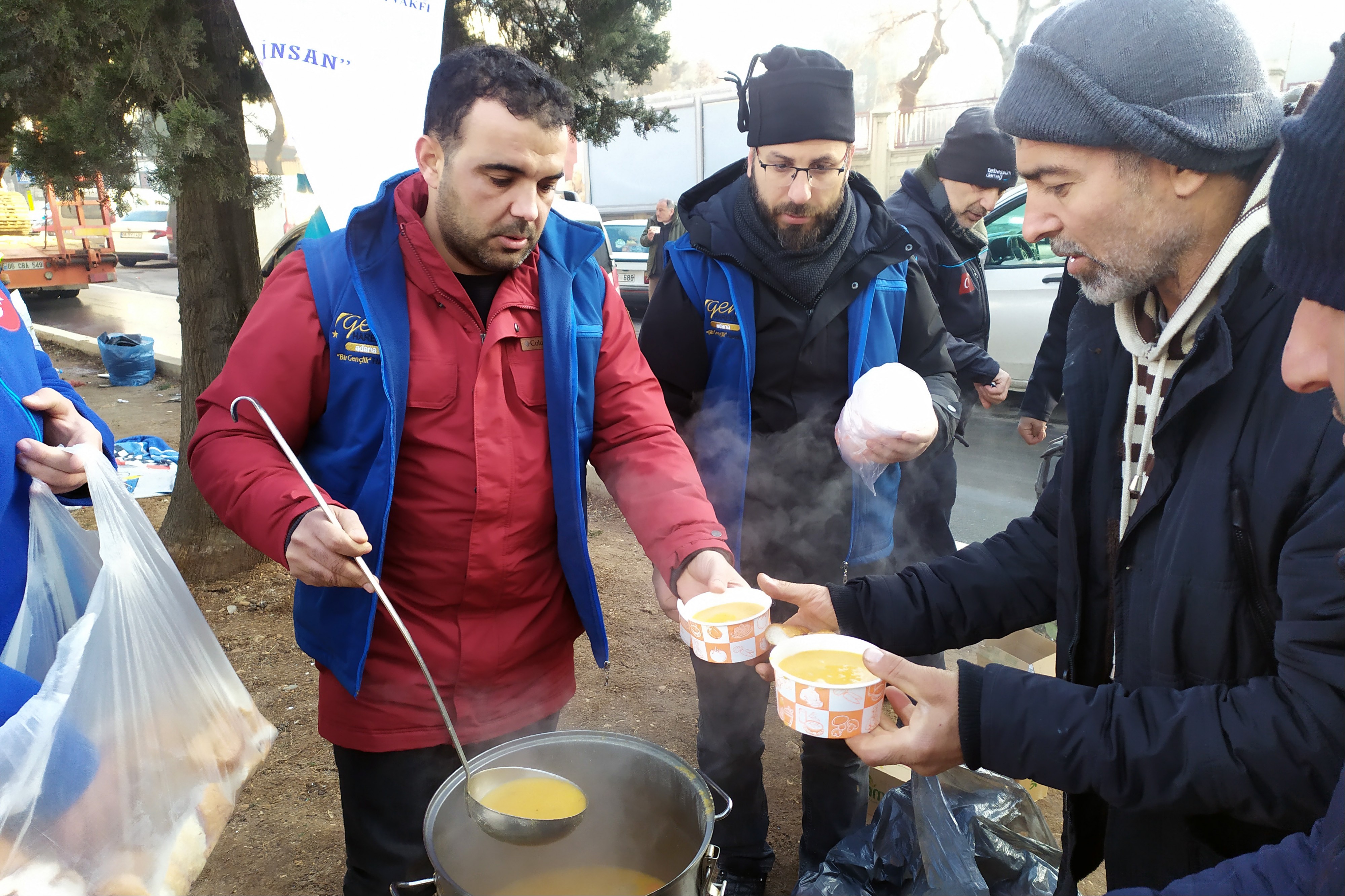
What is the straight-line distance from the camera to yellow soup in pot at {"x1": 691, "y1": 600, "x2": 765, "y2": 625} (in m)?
1.87

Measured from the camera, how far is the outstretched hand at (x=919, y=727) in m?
1.54

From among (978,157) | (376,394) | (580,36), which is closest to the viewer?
(376,394)

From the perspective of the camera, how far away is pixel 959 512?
5938mm

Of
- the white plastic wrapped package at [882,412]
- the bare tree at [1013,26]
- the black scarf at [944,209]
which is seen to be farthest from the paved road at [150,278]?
the bare tree at [1013,26]

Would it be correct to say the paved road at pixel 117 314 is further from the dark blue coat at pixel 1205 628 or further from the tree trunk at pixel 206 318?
the dark blue coat at pixel 1205 628

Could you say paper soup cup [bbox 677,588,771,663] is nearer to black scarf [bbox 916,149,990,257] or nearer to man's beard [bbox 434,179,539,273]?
man's beard [bbox 434,179,539,273]

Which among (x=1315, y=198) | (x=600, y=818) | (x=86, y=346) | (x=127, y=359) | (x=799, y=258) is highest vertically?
(x=1315, y=198)

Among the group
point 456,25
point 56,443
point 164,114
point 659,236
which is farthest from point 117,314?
point 56,443

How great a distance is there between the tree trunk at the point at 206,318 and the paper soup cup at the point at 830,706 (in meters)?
3.92

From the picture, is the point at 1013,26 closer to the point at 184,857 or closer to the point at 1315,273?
the point at 1315,273

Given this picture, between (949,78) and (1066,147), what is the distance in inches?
1031

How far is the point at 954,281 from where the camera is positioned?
4.10m

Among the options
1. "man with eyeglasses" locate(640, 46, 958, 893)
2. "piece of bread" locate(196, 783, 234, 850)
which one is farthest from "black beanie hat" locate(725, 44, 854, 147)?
"piece of bread" locate(196, 783, 234, 850)

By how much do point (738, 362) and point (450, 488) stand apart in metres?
1.14
